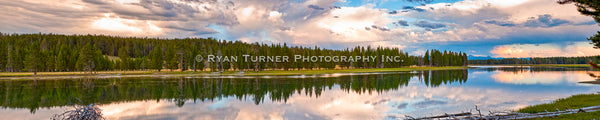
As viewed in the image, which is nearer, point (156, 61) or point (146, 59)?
point (156, 61)

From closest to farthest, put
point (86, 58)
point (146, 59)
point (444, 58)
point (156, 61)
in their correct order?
point (86, 58), point (156, 61), point (146, 59), point (444, 58)

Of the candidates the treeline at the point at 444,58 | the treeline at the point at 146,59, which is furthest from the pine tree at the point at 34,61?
the treeline at the point at 444,58

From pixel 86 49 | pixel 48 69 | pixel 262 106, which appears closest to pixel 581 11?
pixel 262 106

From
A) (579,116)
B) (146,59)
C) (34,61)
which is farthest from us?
(146,59)

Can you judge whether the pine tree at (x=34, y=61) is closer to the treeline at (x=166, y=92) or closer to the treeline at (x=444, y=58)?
the treeline at (x=166, y=92)

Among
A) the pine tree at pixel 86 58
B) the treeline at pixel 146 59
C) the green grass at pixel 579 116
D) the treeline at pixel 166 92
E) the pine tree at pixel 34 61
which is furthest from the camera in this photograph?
the treeline at pixel 146 59

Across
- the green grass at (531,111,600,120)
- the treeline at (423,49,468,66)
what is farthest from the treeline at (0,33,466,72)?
the green grass at (531,111,600,120)

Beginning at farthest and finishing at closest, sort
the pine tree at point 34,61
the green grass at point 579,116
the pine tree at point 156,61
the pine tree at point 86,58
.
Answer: the pine tree at point 156,61 → the pine tree at point 86,58 → the pine tree at point 34,61 → the green grass at point 579,116

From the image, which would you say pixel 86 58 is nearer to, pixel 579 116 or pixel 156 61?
pixel 156 61

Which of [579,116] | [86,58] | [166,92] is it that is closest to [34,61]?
[86,58]

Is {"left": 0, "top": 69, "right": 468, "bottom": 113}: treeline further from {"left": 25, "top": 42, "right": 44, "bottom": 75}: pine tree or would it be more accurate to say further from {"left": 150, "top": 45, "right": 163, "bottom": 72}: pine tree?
{"left": 150, "top": 45, "right": 163, "bottom": 72}: pine tree

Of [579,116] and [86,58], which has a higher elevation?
[86,58]

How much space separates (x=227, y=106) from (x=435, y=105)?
16.2m

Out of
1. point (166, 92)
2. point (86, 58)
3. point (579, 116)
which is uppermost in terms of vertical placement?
point (86, 58)
